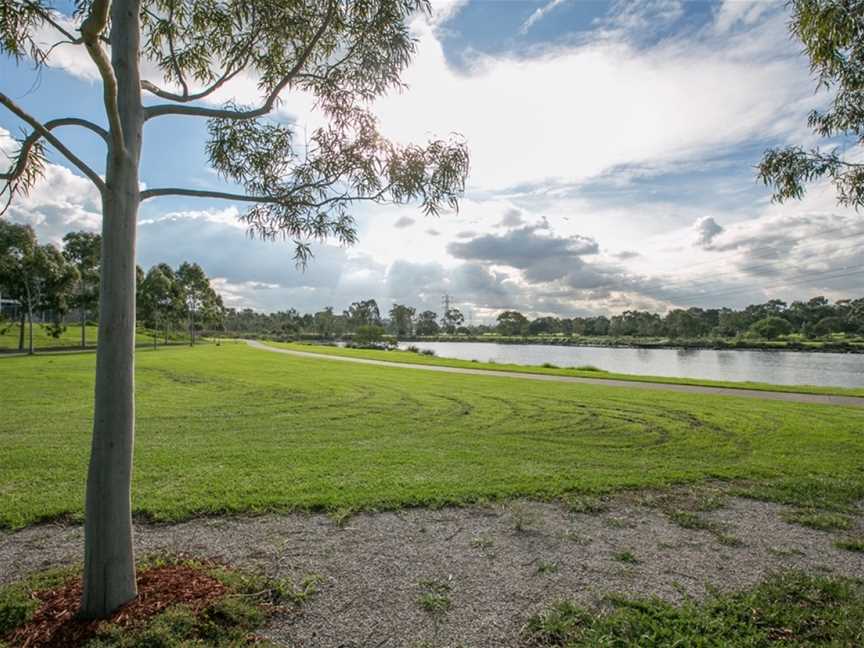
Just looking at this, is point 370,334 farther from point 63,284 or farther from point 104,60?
point 104,60

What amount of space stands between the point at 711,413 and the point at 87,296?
43560 millimetres

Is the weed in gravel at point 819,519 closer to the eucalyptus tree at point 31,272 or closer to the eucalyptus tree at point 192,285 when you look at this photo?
the eucalyptus tree at point 31,272

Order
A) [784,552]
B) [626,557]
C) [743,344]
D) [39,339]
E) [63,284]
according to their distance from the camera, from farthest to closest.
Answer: [743,344] < [39,339] < [63,284] < [784,552] < [626,557]

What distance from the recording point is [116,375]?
305cm

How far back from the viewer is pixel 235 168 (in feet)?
15.4

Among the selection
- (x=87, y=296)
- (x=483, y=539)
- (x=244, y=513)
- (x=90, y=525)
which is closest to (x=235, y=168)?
(x=90, y=525)

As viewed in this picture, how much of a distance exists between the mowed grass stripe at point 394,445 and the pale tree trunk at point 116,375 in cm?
195

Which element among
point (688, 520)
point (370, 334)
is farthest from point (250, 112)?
point (370, 334)

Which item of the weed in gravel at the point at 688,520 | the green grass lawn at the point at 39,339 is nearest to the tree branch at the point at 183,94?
the weed in gravel at the point at 688,520

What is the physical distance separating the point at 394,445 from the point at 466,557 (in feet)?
13.9

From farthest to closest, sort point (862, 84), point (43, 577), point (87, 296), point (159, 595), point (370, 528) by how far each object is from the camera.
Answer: point (87, 296) < point (862, 84) < point (370, 528) < point (43, 577) < point (159, 595)

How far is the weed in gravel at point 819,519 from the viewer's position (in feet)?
16.0

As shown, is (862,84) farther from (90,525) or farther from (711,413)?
(90,525)

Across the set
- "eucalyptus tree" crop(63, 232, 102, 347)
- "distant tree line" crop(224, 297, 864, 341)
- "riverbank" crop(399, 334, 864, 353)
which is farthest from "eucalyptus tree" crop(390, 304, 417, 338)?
"eucalyptus tree" crop(63, 232, 102, 347)
